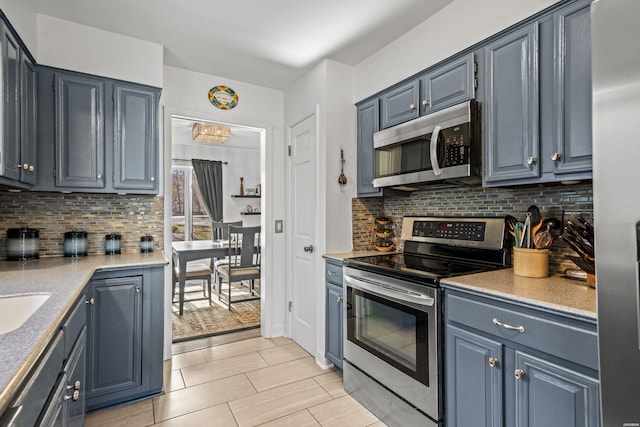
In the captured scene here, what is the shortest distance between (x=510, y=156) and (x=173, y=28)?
7.64 feet

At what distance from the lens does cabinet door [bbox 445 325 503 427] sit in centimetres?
140

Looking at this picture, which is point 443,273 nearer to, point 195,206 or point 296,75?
point 296,75

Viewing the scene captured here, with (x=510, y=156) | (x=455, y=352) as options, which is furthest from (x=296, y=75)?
(x=455, y=352)

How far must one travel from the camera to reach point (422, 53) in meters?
2.23

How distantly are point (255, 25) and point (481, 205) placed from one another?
1949 millimetres

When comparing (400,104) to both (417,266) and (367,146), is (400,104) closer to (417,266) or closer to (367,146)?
(367,146)

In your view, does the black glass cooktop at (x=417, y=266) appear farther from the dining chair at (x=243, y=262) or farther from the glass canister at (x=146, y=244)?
the dining chair at (x=243, y=262)

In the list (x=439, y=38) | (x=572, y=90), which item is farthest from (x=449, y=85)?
(x=572, y=90)

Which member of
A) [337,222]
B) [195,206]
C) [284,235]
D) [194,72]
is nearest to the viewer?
[337,222]

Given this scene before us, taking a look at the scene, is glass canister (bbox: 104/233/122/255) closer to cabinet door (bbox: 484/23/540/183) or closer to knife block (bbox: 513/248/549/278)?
cabinet door (bbox: 484/23/540/183)

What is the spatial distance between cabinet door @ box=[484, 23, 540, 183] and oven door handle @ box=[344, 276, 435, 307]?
0.74 m

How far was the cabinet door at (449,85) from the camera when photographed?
6.21ft

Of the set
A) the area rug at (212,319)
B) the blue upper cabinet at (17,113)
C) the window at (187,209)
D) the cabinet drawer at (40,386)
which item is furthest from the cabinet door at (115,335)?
the window at (187,209)

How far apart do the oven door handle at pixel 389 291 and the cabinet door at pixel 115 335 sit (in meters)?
1.40
